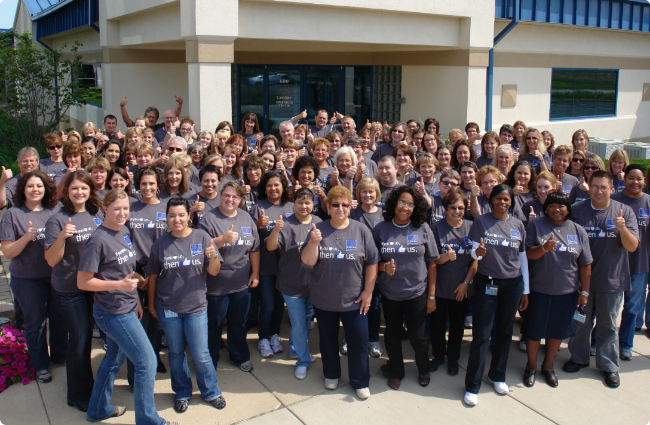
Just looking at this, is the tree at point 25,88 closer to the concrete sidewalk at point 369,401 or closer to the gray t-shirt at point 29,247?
the gray t-shirt at point 29,247

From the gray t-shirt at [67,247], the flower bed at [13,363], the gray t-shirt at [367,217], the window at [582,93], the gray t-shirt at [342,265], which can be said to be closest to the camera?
the gray t-shirt at [67,247]

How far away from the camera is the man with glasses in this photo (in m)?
4.94

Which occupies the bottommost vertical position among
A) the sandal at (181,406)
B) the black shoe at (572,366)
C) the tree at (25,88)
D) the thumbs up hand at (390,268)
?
the sandal at (181,406)

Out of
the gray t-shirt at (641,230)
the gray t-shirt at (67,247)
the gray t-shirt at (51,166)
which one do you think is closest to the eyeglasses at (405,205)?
the gray t-shirt at (641,230)

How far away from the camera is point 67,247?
425cm

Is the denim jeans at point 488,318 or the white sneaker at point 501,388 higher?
the denim jeans at point 488,318

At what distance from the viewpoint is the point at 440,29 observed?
12.1m

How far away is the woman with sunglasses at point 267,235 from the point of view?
5.19 meters

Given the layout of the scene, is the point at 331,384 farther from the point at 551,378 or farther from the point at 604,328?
the point at 604,328

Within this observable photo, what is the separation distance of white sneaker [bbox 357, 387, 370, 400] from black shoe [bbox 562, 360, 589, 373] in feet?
6.31

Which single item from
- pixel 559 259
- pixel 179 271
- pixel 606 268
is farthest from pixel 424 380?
pixel 179 271

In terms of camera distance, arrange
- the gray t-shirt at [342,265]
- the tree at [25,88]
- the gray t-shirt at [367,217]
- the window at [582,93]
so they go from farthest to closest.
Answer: the window at [582,93] < the tree at [25,88] < the gray t-shirt at [367,217] < the gray t-shirt at [342,265]

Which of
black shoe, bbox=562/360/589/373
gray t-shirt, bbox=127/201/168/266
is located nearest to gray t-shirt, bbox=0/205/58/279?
gray t-shirt, bbox=127/201/168/266

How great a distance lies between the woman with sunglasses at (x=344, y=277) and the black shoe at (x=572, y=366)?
191 centimetres
